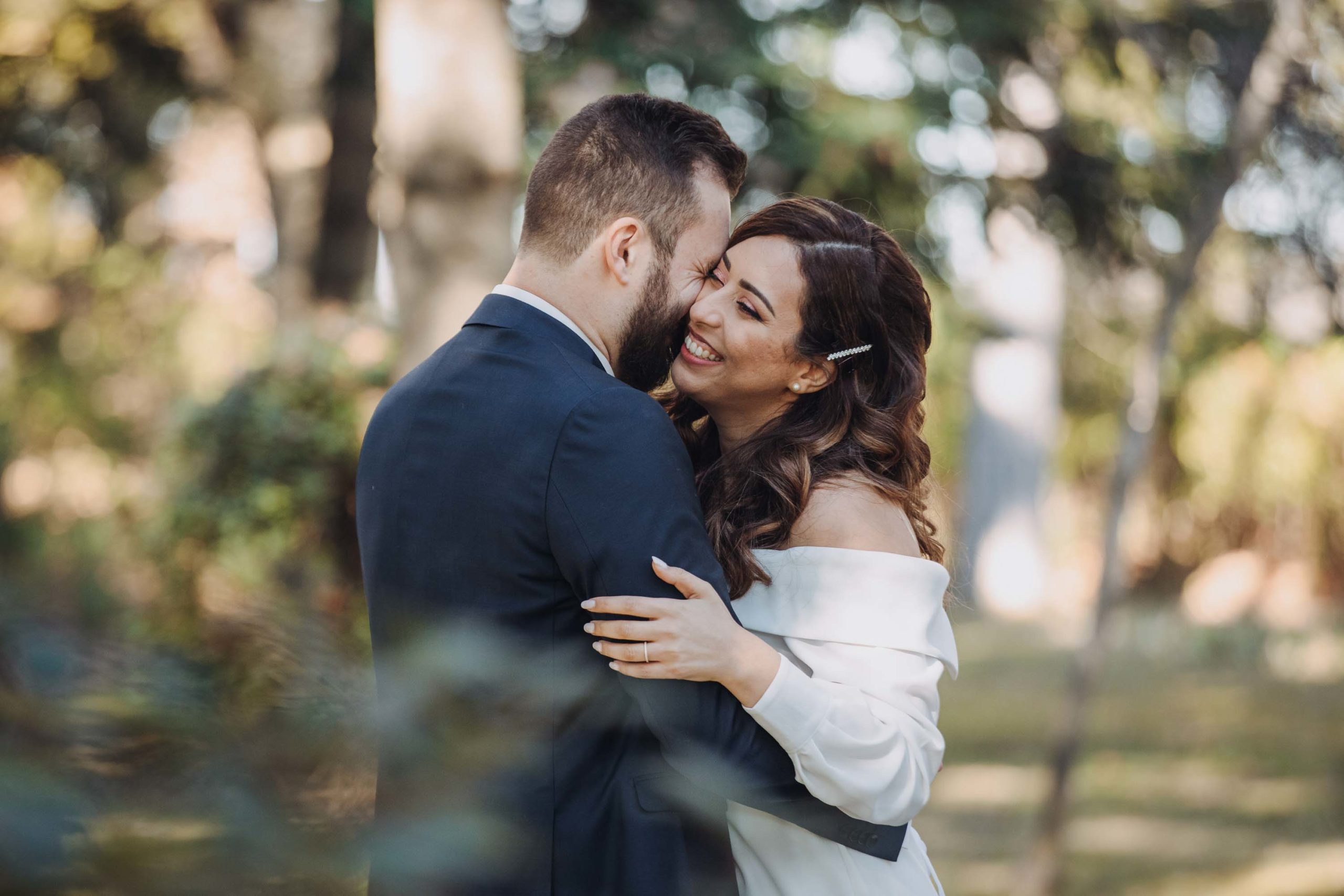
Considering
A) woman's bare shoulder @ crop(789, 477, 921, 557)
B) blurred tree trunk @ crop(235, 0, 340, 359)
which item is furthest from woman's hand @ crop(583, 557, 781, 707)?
blurred tree trunk @ crop(235, 0, 340, 359)

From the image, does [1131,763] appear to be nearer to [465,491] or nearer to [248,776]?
[465,491]

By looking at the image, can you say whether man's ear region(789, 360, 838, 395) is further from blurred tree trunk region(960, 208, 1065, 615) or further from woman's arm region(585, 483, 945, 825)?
blurred tree trunk region(960, 208, 1065, 615)

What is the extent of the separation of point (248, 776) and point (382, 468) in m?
1.37

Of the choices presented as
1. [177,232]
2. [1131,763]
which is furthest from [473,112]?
[177,232]

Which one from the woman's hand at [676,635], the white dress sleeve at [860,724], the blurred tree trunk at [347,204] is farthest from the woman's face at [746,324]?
the blurred tree trunk at [347,204]

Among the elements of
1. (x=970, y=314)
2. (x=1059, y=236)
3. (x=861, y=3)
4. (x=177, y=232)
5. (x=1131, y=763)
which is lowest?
(x=1131, y=763)

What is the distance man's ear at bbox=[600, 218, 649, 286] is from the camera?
226 centimetres

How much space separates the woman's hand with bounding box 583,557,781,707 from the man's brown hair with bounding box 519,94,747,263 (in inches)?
27.5

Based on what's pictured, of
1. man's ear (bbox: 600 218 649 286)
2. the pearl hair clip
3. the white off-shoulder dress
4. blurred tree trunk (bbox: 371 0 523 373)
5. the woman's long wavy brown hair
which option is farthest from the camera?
blurred tree trunk (bbox: 371 0 523 373)

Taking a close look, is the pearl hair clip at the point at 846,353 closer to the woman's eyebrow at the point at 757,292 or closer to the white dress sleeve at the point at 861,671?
the woman's eyebrow at the point at 757,292

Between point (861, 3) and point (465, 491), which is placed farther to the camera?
point (861, 3)

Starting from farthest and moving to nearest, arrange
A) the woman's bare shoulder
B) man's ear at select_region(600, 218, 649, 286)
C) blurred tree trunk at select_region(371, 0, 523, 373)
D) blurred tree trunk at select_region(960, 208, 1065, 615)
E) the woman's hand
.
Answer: blurred tree trunk at select_region(960, 208, 1065, 615), blurred tree trunk at select_region(371, 0, 523, 373), the woman's bare shoulder, man's ear at select_region(600, 218, 649, 286), the woman's hand

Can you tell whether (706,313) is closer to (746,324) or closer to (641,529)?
(746,324)

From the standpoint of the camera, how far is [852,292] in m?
2.64
